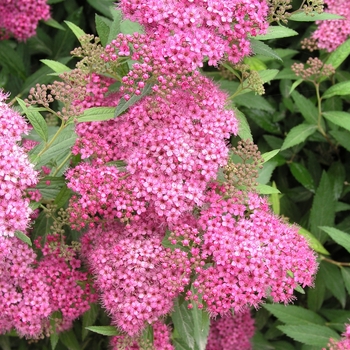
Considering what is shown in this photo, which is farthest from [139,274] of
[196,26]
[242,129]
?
[196,26]

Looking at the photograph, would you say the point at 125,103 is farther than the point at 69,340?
No

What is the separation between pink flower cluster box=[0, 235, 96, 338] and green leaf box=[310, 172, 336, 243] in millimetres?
1606

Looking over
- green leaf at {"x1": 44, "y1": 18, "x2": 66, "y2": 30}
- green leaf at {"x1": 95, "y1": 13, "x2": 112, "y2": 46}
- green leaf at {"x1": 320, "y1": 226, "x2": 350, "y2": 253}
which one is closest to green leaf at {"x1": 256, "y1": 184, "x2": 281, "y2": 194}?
green leaf at {"x1": 320, "y1": 226, "x2": 350, "y2": 253}

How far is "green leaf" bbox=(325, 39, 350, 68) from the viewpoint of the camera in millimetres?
3729

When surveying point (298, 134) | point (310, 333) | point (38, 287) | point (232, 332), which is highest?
point (298, 134)

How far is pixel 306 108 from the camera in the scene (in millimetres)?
3834

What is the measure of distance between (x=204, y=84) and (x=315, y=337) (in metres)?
1.74

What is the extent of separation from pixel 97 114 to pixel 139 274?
33.8 inches

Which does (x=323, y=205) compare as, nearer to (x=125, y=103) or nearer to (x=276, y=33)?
(x=276, y=33)

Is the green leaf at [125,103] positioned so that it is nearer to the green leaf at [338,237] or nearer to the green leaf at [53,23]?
the green leaf at [338,237]

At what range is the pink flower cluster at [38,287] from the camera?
2996 millimetres

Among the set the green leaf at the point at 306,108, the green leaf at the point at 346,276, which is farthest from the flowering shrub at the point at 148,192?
the green leaf at the point at 306,108

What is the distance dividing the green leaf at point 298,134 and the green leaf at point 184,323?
1268 mm

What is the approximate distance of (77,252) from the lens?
3.38m
